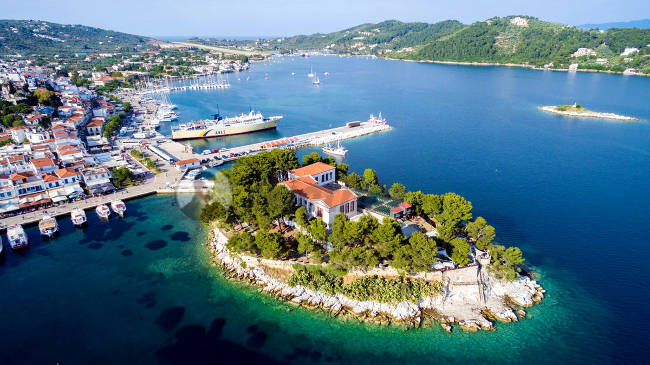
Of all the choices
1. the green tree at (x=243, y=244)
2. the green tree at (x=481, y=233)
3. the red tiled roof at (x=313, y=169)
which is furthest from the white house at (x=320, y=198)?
the green tree at (x=481, y=233)

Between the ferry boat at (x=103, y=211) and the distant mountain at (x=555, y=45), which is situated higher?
the distant mountain at (x=555, y=45)

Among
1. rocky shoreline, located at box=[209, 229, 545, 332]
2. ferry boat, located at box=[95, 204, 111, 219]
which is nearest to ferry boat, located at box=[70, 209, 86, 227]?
ferry boat, located at box=[95, 204, 111, 219]

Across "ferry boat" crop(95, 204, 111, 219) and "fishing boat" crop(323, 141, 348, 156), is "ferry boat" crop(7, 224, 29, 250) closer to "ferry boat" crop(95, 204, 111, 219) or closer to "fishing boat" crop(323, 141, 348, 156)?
"ferry boat" crop(95, 204, 111, 219)

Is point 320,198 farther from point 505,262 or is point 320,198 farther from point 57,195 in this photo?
point 57,195

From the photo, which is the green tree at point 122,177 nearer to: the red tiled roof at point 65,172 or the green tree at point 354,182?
the red tiled roof at point 65,172

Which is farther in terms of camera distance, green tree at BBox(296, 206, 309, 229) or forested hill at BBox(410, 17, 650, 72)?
forested hill at BBox(410, 17, 650, 72)

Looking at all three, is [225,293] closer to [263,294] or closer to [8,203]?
[263,294]

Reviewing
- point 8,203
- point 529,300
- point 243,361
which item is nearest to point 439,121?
point 529,300
